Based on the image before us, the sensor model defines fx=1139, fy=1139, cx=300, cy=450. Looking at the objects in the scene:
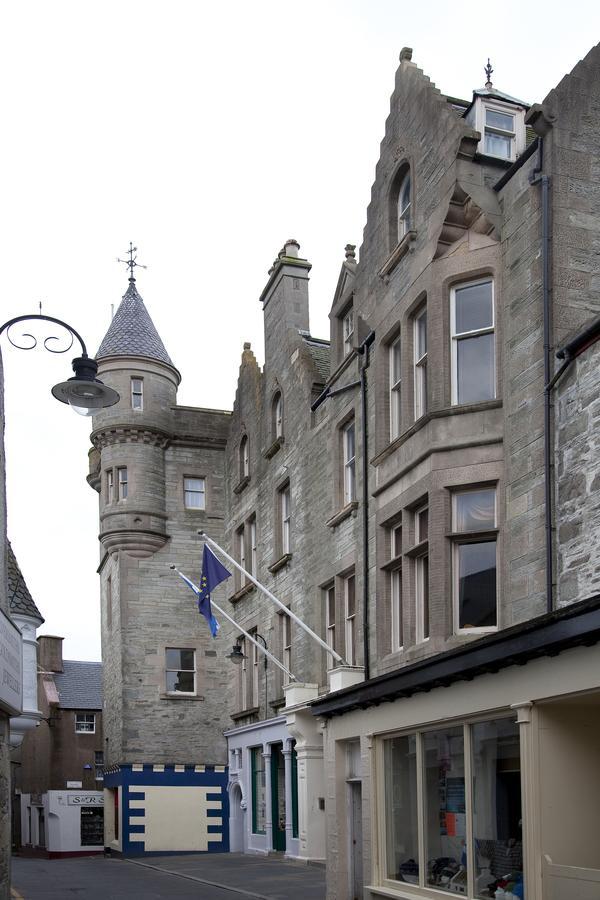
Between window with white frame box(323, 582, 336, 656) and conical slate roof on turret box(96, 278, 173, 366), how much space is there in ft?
50.3

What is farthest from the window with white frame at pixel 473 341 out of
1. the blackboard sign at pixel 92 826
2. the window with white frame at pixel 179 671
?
the blackboard sign at pixel 92 826

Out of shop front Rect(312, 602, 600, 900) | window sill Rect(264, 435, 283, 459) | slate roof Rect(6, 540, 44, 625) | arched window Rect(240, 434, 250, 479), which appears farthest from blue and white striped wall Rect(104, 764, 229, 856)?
shop front Rect(312, 602, 600, 900)

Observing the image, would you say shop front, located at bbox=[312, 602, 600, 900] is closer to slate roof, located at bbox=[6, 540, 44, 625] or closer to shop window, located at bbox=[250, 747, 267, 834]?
slate roof, located at bbox=[6, 540, 44, 625]

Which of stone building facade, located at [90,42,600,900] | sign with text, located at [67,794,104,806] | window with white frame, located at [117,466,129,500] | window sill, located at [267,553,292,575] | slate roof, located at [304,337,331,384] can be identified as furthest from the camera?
sign with text, located at [67,794,104,806]

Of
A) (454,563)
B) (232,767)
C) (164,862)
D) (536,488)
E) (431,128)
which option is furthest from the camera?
(232,767)

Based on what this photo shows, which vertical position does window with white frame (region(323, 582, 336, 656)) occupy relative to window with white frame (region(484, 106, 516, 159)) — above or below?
below

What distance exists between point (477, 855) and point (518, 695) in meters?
2.48

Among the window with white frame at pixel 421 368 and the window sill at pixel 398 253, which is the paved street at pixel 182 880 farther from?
the window sill at pixel 398 253

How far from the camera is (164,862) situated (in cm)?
3228

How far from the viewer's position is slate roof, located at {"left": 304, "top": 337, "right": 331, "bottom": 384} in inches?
1173

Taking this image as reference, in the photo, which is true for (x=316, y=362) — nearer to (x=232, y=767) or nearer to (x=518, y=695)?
(x=232, y=767)

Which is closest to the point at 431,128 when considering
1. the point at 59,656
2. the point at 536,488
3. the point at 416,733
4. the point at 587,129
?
the point at 587,129

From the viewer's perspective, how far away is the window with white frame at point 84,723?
5749cm

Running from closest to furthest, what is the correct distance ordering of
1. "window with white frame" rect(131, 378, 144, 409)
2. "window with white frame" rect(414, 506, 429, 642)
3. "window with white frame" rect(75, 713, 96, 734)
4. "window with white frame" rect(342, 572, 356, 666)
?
1. "window with white frame" rect(414, 506, 429, 642)
2. "window with white frame" rect(342, 572, 356, 666)
3. "window with white frame" rect(131, 378, 144, 409)
4. "window with white frame" rect(75, 713, 96, 734)
